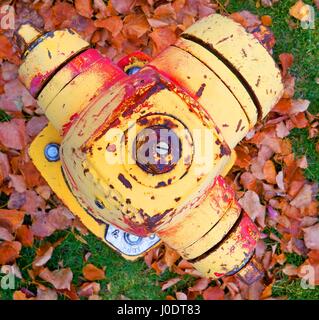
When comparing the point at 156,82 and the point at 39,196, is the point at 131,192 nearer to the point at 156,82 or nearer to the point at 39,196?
the point at 156,82

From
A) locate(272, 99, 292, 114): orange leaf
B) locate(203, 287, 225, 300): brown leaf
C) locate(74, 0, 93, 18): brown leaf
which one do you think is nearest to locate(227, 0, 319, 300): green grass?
locate(272, 99, 292, 114): orange leaf

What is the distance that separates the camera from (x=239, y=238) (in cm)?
186

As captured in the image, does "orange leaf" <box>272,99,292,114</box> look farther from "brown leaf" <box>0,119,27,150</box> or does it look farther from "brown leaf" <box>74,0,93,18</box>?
"brown leaf" <box>0,119,27,150</box>

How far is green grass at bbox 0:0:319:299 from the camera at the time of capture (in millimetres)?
2590

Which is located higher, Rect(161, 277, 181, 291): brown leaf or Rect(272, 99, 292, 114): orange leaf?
Rect(272, 99, 292, 114): orange leaf

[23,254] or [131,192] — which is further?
[23,254]

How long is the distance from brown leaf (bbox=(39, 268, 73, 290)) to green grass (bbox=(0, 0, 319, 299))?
0.14ft

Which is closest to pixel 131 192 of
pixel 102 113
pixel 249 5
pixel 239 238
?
pixel 102 113

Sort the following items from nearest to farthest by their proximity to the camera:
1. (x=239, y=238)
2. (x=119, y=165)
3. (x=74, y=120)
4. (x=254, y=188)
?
(x=119, y=165), (x=74, y=120), (x=239, y=238), (x=254, y=188)

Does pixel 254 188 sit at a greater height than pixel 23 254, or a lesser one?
greater

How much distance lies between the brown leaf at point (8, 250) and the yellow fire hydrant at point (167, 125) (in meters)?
0.90

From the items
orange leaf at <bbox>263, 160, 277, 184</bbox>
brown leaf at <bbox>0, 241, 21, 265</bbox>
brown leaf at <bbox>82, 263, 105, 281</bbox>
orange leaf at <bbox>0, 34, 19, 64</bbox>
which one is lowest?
brown leaf at <bbox>82, 263, 105, 281</bbox>
